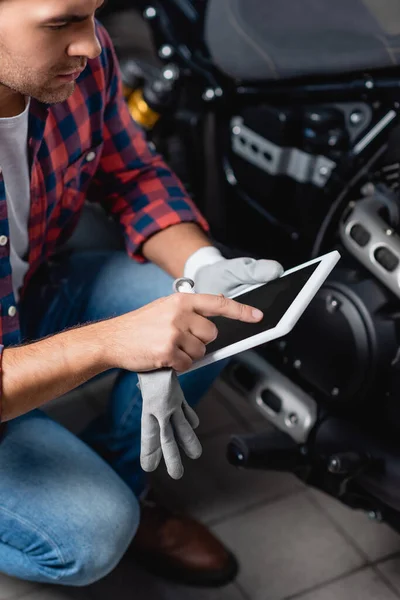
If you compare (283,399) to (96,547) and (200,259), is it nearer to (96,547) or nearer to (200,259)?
(200,259)

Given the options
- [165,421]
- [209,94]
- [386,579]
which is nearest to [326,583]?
[386,579]

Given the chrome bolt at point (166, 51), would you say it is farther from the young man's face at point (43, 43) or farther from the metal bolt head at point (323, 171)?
the young man's face at point (43, 43)

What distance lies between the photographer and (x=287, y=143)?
1.31 meters

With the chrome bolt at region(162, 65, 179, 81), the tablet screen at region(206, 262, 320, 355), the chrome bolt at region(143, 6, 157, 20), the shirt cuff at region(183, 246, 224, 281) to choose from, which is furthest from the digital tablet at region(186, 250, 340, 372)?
the chrome bolt at region(143, 6, 157, 20)

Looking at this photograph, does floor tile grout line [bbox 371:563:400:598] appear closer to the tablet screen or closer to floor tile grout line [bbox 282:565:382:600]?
floor tile grout line [bbox 282:565:382:600]

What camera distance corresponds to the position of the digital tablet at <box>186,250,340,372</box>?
2.95 feet

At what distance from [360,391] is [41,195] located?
21.2 inches

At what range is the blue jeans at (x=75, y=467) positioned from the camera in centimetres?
105

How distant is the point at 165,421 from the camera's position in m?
0.94

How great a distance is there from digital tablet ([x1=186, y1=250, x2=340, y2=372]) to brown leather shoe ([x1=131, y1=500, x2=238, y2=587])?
46cm

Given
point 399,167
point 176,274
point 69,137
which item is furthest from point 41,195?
point 399,167

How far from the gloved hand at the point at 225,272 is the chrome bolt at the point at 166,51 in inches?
21.4

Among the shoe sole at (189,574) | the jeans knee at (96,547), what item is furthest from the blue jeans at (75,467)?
the shoe sole at (189,574)

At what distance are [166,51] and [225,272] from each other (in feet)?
2.13
